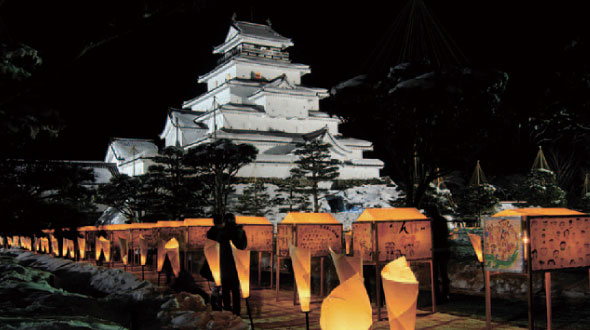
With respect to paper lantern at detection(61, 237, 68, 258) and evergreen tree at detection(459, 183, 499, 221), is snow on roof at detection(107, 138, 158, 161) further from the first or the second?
evergreen tree at detection(459, 183, 499, 221)

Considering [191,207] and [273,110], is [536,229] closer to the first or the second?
[191,207]

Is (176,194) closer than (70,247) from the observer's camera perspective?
No

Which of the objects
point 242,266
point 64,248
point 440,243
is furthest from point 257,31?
point 242,266

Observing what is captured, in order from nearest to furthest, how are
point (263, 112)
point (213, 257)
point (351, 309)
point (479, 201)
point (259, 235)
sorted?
point (351, 309), point (213, 257), point (259, 235), point (479, 201), point (263, 112)

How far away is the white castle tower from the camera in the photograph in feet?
139

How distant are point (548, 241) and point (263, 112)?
129ft

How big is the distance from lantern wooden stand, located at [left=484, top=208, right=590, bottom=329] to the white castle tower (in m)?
36.0

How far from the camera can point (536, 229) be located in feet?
16.2

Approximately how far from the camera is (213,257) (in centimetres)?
767

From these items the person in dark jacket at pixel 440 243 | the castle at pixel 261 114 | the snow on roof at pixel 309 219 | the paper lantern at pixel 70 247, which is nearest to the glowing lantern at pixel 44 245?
the paper lantern at pixel 70 247

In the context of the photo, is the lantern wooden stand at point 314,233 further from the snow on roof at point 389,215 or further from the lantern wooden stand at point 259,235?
the lantern wooden stand at point 259,235

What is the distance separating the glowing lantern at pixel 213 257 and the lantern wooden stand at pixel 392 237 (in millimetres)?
2151

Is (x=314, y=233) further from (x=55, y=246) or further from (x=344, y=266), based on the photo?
(x=55, y=246)

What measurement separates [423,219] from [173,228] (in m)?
8.82
